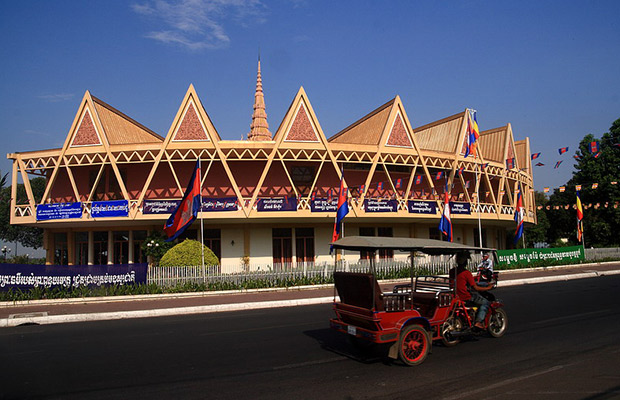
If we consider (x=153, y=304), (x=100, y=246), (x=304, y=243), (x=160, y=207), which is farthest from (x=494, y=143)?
(x=100, y=246)

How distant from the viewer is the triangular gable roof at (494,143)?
1556 inches

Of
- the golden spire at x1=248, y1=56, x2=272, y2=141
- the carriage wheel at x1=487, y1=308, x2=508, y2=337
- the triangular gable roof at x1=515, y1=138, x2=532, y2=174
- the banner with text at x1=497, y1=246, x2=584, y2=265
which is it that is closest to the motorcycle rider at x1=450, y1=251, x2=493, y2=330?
the carriage wheel at x1=487, y1=308, x2=508, y2=337

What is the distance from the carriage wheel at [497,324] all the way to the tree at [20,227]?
2670 inches

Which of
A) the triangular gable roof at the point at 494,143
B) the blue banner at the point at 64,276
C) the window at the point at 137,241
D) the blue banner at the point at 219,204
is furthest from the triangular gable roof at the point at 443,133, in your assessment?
the blue banner at the point at 64,276

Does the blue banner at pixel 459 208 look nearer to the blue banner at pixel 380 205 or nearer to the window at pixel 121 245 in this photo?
the blue banner at pixel 380 205

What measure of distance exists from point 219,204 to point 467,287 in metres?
Answer: 20.8

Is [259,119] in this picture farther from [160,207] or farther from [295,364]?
[295,364]

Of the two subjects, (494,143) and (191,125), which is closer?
(191,125)

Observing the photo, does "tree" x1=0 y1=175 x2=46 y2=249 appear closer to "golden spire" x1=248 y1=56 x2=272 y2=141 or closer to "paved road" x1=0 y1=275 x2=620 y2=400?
"golden spire" x1=248 y1=56 x2=272 y2=141

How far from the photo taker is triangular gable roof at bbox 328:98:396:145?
1300 inches

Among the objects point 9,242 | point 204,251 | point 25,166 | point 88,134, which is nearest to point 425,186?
point 204,251

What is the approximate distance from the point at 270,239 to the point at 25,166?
1733 cm

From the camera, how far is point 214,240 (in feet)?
103

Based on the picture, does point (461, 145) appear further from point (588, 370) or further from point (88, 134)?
point (588, 370)
